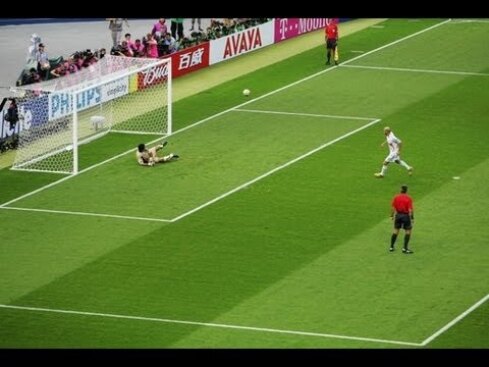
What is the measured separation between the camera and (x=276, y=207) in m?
34.3

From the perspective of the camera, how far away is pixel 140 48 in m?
49.0

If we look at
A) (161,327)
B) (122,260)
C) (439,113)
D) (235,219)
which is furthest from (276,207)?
(439,113)

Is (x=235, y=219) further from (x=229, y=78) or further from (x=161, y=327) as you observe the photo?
(x=229, y=78)

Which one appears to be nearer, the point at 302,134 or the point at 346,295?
the point at 346,295

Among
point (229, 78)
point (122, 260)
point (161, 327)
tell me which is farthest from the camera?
point (229, 78)

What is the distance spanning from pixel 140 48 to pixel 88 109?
7368 millimetres

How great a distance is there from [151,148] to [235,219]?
6436 mm

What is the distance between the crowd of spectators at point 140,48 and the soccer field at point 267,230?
2.92 m

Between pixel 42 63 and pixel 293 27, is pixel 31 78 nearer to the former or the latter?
pixel 42 63

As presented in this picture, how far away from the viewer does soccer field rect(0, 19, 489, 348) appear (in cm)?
2605

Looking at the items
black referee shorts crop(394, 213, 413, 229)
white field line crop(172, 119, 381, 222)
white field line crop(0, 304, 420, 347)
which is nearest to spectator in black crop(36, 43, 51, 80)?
white field line crop(172, 119, 381, 222)

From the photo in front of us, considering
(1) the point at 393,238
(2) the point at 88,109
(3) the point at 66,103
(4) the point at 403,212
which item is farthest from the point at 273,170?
(4) the point at 403,212

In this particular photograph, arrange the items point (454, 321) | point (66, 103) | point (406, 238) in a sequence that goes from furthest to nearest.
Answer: point (66, 103)
point (406, 238)
point (454, 321)
